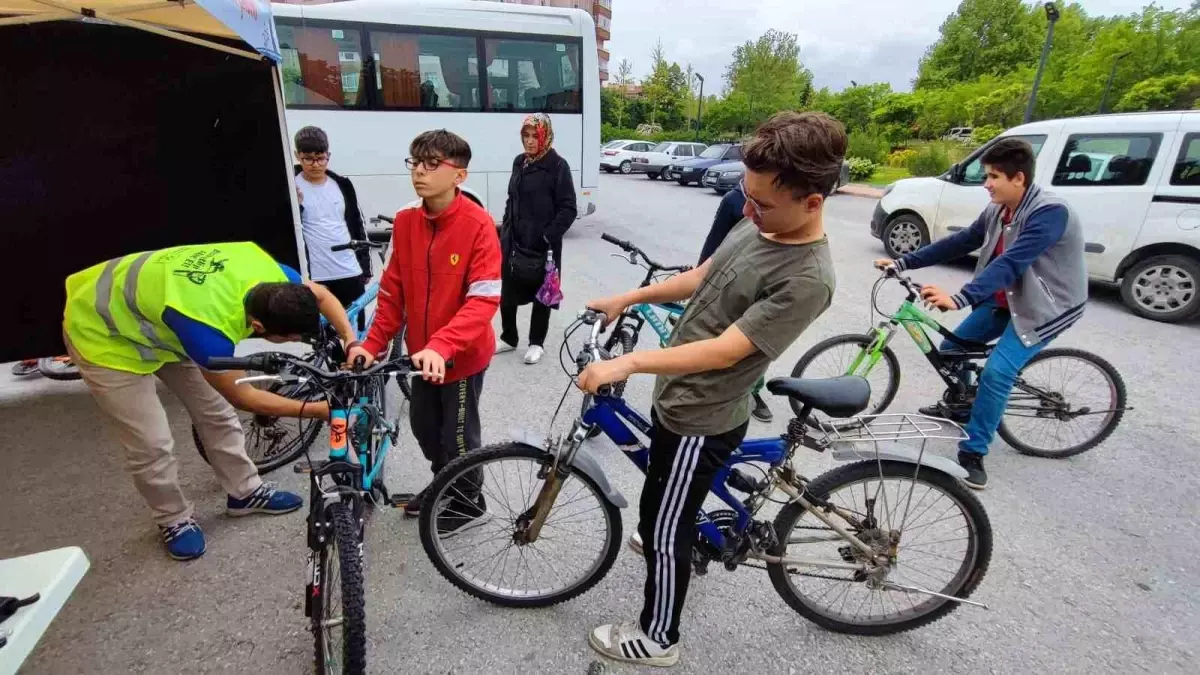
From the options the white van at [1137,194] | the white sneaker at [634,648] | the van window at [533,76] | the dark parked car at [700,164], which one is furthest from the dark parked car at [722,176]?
the white sneaker at [634,648]

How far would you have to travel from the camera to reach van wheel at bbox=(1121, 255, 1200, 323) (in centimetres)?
599

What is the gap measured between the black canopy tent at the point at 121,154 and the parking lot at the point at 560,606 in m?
1.06

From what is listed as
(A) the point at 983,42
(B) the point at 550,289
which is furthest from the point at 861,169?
(A) the point at 983,42

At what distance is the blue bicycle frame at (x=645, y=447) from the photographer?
2039 millimetres

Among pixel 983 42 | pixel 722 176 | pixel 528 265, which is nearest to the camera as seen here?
pixel 528 265

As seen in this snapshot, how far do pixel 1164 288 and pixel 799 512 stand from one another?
6.76 m

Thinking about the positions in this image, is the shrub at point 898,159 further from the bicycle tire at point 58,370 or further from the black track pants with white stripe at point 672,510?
the bicycle tire at point 58,370

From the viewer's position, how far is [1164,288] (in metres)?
6.13

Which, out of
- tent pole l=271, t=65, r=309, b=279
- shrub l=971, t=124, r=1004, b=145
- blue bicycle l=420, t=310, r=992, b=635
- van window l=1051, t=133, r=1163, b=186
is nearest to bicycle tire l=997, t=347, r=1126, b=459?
blue bicycle l=420, t=310, r=992, b=635

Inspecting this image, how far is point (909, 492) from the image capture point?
2.11m

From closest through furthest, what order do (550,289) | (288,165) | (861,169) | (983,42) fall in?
(288,165) → (550,289) → (861,169) → (983,42)

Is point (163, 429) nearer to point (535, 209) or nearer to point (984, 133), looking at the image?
point (535, 209)

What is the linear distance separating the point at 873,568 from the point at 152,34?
4.93m

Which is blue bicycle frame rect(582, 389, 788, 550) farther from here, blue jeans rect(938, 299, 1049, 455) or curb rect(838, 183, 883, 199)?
curb rect(838, 183, 883, 199)
